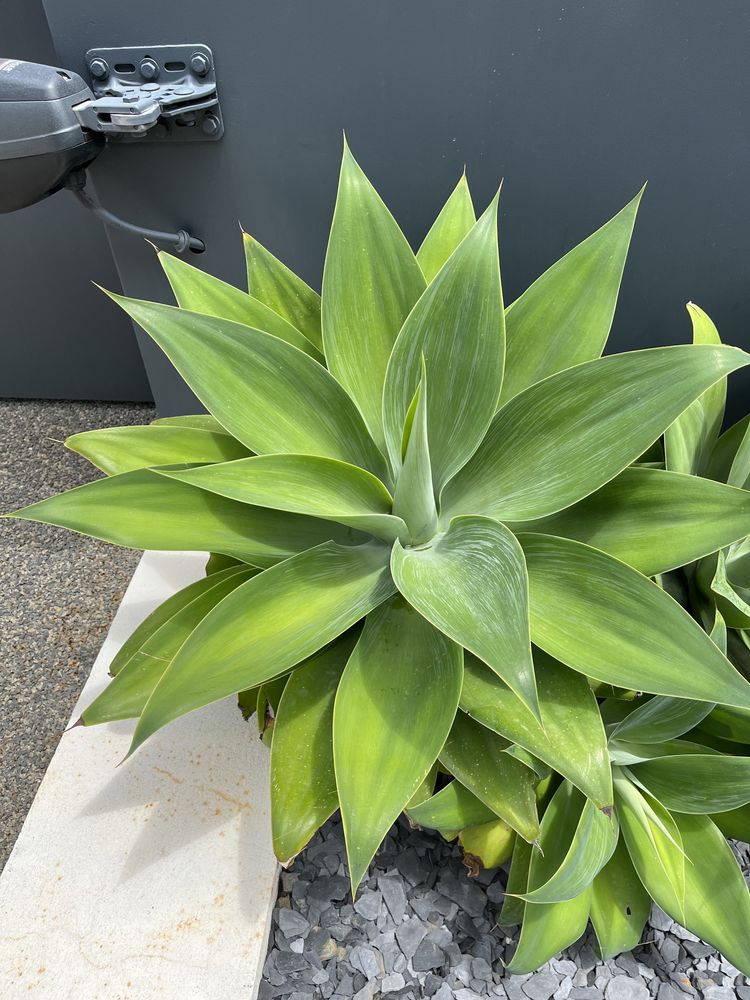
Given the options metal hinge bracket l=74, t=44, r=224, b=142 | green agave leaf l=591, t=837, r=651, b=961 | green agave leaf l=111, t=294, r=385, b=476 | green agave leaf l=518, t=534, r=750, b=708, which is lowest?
green agave leaf l=591, t=837, r=651, b=961

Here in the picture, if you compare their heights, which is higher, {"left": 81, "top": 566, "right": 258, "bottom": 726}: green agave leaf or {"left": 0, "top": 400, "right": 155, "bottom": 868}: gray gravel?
{"left": 81, "top": 566, "right": 258, "bottom": 726}: green agave leaf

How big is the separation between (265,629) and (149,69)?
838 millimetres

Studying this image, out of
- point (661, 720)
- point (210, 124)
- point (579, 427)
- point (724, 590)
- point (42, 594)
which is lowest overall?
point (42, 594)

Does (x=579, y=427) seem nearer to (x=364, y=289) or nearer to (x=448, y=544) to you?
(x=448, y=544)

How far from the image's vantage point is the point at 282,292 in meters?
0.87

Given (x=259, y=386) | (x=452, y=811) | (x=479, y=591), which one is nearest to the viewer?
(x=479, y=591)

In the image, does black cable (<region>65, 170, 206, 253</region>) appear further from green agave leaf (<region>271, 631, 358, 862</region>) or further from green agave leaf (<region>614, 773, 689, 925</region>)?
green agave leaf (<region>614, 773, 689, 925</region>)

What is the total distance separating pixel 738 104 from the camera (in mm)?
979

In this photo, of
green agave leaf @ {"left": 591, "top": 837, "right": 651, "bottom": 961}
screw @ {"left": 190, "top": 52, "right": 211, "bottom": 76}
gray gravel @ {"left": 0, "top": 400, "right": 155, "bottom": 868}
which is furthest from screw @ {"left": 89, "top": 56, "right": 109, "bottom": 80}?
green agave leaf @ {"left": 591, "top": 837, "right": 651, "bottom": 961}

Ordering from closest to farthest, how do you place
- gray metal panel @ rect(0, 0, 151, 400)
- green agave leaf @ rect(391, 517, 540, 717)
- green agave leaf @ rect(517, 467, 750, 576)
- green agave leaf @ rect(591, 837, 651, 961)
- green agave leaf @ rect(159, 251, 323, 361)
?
1. green agave leaf @ rect(391, 517, 540, 717)
2. green agave leaf @ rect(517, 467, 750, 576)
3. green agave leaf @ rect(159, 251, 323, 361)
4. green agave leaf @ rect(591, 837, 651, 961)
5. gray metal panel @ rect(0, 0, 151, 400)

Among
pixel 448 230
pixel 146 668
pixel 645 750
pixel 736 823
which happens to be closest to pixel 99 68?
pixel 448 230

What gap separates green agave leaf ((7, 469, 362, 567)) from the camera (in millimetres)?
688

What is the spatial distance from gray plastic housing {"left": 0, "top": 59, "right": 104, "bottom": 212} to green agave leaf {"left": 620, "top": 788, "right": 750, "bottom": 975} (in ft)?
3.66

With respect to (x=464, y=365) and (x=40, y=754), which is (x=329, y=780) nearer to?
(x=464, y=365)
